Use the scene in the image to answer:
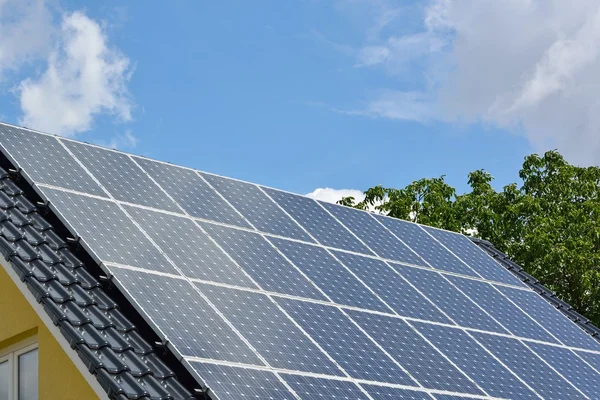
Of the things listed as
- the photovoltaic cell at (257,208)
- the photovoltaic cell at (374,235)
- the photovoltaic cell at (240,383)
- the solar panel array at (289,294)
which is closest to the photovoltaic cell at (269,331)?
the solar panel array at (289,294)

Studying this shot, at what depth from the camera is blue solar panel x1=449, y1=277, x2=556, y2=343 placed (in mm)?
18625

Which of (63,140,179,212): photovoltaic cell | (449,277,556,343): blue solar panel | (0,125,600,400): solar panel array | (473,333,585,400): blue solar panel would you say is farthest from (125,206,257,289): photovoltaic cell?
(449,277,556,343): blue solar panel

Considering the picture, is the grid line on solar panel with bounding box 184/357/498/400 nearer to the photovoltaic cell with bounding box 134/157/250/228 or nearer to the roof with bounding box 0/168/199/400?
the roof with bounding box 0/168/199/400

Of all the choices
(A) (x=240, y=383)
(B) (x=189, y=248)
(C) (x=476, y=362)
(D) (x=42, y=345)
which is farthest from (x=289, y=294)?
(D) (x=42, y=345)

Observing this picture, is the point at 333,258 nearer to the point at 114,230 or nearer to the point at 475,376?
the point at 475,376

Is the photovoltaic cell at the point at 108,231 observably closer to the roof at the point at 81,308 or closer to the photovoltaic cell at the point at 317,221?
the roof at the point at 81,308

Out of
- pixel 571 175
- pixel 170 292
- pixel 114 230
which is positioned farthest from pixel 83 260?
pixel 571 175

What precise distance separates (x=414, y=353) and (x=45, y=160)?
6.25 m

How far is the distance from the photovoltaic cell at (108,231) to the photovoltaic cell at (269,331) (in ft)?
2.75

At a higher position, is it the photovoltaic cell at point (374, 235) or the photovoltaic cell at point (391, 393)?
the photovoltaic cell at point (374, 235)

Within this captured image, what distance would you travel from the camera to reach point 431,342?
1586cm

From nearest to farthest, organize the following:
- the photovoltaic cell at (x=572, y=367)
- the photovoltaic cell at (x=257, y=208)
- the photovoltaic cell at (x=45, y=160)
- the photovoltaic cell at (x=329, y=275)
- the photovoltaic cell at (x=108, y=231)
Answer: the photovoltaic cell at (x=108, y=231) < the photovoltaic cell at (x=45, y=160) < the photovoltaic cell at (x=329, y=275) < the photovoltaic cell at (x=257, y=208) < the photovoltaic cell at (x=572, y=367)

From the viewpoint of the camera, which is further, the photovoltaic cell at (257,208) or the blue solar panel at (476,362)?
the photovoltaic cell at (257,208)

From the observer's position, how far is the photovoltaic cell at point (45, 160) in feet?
48.9
